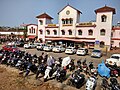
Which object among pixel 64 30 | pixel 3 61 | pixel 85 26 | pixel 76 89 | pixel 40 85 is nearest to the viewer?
pixel 76 89

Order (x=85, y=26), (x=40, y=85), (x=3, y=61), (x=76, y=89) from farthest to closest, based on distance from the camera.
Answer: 1. (x=85, y=26)
2. (x=3, y=61)
3. (x=40, y=85)
4. (x=76, y=89)

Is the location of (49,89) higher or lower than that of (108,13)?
lower

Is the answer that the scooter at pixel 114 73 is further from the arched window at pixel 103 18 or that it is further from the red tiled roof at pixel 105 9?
the red tiled roof at pixel 105 9

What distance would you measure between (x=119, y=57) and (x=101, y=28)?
1887cm

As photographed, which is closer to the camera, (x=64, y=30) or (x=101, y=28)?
(x=101, y=28)

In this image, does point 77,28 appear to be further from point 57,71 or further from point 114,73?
point 57,71

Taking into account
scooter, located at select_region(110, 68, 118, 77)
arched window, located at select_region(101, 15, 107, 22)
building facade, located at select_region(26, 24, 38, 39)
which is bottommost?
scooter, located at select_region(110, 68, 118, 77)

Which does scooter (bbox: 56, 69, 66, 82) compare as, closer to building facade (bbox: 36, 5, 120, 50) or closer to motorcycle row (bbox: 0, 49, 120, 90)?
motorcycle row (bbox: 0, 49, 120, 90)

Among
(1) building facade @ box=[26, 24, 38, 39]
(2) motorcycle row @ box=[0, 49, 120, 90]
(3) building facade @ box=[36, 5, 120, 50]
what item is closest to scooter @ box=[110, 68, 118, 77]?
(2) motorcycle row @ box=[0, 49, 120, 90]

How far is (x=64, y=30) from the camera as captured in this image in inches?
1572

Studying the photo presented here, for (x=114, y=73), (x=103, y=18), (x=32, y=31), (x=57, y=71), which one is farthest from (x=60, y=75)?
(x=32, y=31)

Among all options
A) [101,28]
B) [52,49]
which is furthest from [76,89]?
[101,28]

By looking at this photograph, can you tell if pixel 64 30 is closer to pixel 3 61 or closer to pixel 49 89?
pixel 3 61

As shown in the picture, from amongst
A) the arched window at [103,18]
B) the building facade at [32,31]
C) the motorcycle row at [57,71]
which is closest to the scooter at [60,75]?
the motorcycle row at [57,71]
